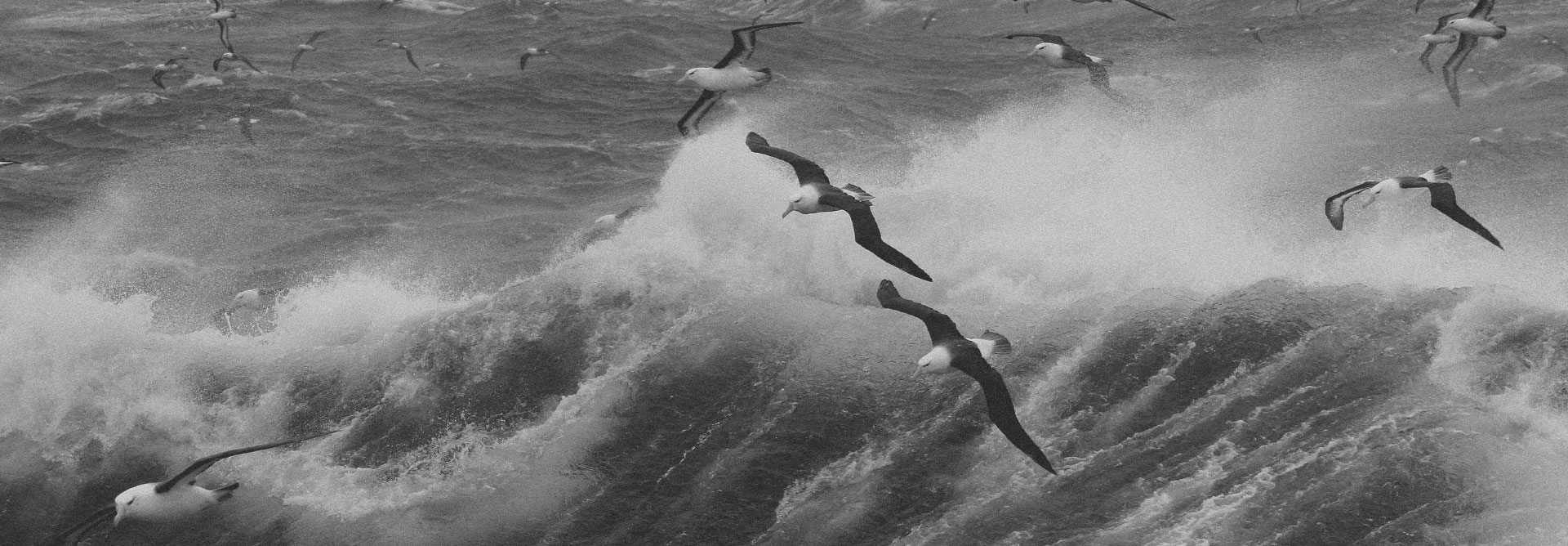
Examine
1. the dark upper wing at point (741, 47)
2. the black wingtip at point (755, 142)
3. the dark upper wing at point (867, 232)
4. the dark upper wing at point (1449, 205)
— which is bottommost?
the dark upper wing at point (1449, 205)

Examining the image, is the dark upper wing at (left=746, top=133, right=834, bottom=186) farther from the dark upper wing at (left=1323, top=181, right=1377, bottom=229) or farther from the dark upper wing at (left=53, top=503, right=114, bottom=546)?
the dark upper wing at (left=53, top=503, right=114, bottom=546)

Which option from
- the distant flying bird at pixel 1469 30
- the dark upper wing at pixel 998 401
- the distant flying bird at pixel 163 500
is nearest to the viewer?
the dark upper wing at pixel 998 401

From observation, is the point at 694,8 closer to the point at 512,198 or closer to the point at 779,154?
the point at 512,198

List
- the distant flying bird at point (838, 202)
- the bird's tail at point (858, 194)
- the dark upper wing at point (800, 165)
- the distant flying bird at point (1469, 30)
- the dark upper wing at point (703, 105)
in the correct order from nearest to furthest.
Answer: the distant flying bird at point (838, 202)
the bird's tail at point (858, 194)
the dark upper wing at point (800, 165)
the dark upper wing at point (703, 105)
the distant flying bird at point (1469, 30)

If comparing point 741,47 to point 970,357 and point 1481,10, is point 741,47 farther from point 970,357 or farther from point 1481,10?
point 1481,10

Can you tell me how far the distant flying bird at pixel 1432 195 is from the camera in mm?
16453

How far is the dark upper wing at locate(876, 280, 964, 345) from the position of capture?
15336mm

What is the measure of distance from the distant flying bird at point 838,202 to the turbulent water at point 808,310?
2.41m

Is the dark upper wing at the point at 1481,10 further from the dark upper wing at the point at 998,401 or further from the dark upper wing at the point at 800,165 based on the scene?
the dark upper wing at the point at 998,401

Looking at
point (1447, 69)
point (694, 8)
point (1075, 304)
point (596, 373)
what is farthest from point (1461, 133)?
point (694, 8)

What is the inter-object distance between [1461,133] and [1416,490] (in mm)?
15016

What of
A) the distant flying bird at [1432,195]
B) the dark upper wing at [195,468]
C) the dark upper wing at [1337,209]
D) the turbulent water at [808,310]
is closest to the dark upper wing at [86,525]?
the dark upper wing at [195,468]

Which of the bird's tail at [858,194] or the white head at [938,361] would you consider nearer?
the white head at [938,361]

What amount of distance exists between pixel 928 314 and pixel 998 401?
4.79 feet
